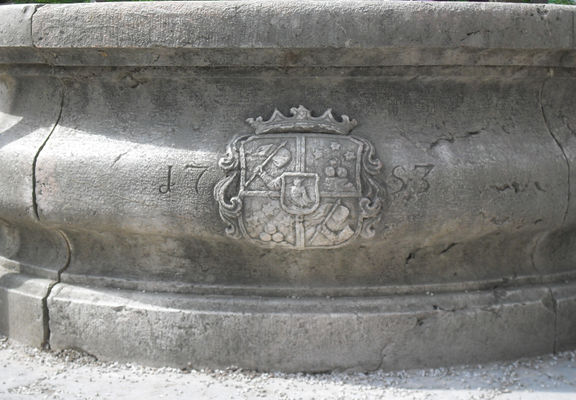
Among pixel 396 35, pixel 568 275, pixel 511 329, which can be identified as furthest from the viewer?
pixel 568 275

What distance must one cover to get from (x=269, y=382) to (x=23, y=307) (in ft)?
3.43

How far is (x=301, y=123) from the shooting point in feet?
7.48

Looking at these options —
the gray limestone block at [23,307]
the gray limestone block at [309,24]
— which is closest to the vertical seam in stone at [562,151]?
the gray limestone block at [309,24]

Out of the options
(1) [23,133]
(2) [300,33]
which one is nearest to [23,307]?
(1) [23,133]

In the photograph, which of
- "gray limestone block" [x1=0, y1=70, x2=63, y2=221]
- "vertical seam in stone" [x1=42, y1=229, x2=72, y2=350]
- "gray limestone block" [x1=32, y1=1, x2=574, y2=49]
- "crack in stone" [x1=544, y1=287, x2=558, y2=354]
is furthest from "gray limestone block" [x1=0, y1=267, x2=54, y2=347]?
"crack in stone" [x1=544, y1=287, x2=558, y2=354]

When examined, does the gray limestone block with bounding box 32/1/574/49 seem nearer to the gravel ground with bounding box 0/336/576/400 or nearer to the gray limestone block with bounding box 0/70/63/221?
the gray limestone block with bounding box 0/70/63/221

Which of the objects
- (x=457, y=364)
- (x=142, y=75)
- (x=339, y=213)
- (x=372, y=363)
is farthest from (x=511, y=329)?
(x=142, y=75)

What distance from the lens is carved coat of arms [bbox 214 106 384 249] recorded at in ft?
7.33

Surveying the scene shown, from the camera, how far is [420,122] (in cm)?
240

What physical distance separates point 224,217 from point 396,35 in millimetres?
837

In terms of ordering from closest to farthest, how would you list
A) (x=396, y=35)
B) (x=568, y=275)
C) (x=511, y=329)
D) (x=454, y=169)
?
(x=396, y=35)
(x=454, y=169)
(x=511, y=329)
(x=568, y=275)

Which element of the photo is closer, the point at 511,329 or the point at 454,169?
the point at 454,169

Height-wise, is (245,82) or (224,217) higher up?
(245,82)

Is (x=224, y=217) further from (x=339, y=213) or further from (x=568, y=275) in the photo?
(x=568, y=275)
